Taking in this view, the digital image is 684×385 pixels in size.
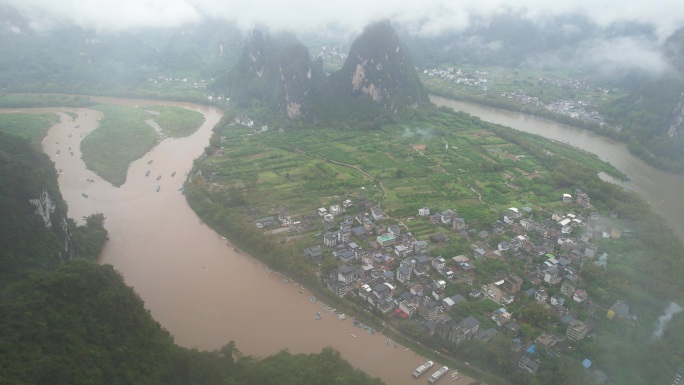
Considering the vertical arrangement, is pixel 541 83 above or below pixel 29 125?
above

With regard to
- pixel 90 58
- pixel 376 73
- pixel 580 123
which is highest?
pixel 376 73

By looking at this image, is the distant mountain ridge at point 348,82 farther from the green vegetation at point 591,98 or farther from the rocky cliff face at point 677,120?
the rocky cliff face at point 677,120

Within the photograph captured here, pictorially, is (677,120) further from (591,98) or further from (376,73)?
(376,73)

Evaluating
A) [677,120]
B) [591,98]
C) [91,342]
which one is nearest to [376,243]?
[91,342]

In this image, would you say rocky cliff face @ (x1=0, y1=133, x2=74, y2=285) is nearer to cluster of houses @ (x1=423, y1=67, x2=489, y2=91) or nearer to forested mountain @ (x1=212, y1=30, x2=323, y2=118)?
forested mountain @ (x1=212, y1=30, x2=323, y2=118)

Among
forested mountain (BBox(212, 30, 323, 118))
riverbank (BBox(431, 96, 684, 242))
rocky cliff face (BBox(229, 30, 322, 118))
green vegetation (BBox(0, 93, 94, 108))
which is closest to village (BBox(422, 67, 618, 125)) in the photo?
riverbank (BBox(431, 96, 684, 242))

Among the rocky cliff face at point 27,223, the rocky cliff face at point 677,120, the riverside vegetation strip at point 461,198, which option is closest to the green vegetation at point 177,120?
the riverside vegetation strip at point 461,198

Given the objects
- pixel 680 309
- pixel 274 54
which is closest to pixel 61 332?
pixel 680 309
